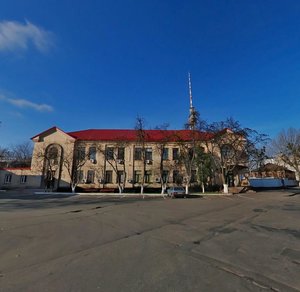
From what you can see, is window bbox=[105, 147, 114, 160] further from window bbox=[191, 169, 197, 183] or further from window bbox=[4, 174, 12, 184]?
window bbox=[4, 174, 12, 184]

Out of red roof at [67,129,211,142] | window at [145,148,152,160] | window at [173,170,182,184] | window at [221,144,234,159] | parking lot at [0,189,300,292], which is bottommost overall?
parking lot at [0,189,300,292]

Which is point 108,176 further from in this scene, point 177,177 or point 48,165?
point 177,177

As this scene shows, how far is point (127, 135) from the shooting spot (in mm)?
48375

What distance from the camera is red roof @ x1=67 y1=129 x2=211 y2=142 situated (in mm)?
42125

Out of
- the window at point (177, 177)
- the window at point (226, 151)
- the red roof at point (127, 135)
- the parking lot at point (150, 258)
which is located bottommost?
the parking lot at point (150, 258)

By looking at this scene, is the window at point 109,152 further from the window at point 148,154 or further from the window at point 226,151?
the window at point 226,151

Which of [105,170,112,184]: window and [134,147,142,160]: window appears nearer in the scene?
[105,170,112,184]: window

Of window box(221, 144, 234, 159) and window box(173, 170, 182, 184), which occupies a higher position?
window box(221, 144, 234, 159)

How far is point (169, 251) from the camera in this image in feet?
22.8

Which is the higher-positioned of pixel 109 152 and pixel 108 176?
pixel 109 152

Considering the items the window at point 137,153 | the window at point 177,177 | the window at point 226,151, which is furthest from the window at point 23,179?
the window at point 226,151

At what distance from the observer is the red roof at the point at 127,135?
42125 millimetres

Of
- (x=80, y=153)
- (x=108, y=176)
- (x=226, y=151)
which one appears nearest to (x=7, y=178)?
(x=80, y=153)

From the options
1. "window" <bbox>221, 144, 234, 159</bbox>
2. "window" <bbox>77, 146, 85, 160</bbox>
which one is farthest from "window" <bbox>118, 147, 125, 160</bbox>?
"window" <bbox>221, 144, 234, 159</bbox>
